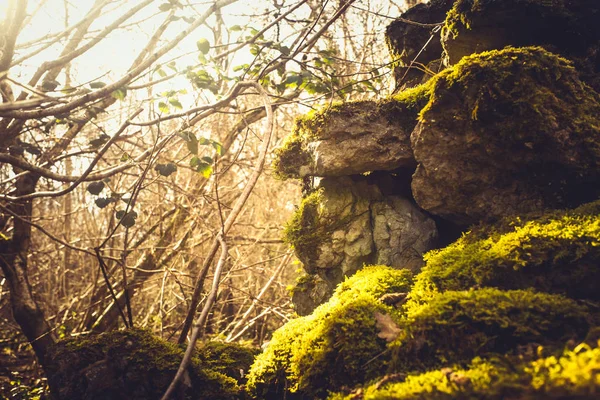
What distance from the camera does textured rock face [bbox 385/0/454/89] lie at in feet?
10.3

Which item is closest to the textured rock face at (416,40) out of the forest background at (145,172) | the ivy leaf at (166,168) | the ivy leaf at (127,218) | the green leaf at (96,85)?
the forest background at (145,172)

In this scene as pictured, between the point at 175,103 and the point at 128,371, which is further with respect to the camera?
the point at 175,103

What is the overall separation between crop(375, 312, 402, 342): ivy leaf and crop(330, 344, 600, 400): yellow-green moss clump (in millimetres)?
301

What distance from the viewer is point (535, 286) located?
1.74 m

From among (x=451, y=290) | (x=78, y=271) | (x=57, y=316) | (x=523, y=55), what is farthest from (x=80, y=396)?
(x=78, y=271)

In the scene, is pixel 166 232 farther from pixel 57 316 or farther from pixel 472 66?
pixel 472 66

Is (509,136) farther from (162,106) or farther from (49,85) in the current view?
(49,85)

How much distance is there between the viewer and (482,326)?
1469mm

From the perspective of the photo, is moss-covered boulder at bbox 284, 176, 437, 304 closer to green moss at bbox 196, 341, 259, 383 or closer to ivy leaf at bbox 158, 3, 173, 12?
green moss at bbox 196, 341, 259, 383

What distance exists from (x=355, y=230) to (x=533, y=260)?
1370 mm

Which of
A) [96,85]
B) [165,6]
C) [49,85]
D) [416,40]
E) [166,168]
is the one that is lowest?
[166,168]

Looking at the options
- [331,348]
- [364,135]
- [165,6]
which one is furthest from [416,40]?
[331,348]

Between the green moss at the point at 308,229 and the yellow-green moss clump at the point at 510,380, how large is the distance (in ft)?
5.27

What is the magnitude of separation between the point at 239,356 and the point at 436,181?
2.02 m
